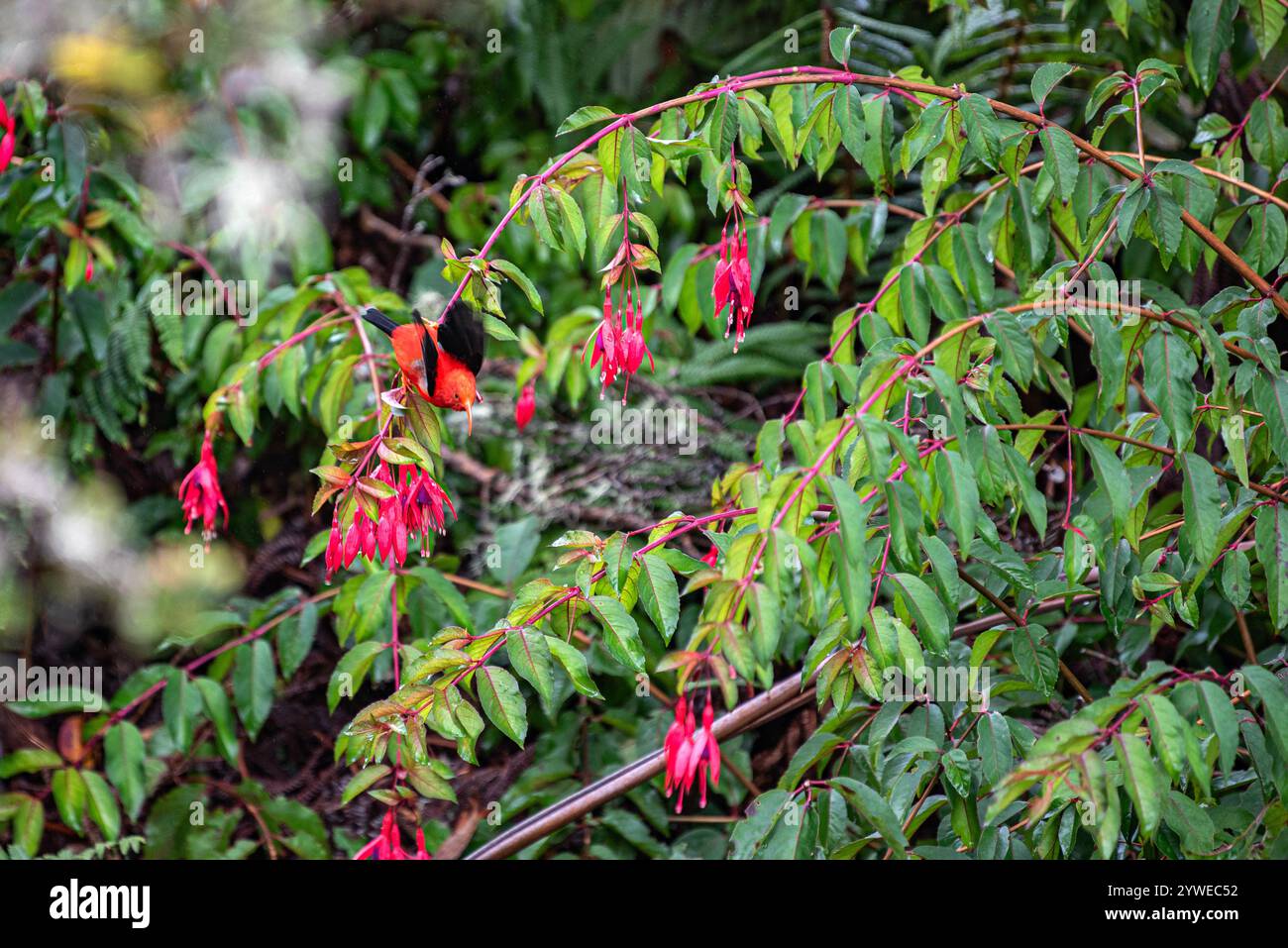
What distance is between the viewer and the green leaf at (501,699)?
138 cm

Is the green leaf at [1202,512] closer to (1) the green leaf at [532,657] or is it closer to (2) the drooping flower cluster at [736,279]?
(2) the drooping flower cluster at [736,279]

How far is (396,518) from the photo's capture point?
4.29ft

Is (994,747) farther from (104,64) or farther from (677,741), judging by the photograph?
(104,64)

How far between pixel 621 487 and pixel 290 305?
92 centimetres

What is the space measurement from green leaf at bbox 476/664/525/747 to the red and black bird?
347 mm

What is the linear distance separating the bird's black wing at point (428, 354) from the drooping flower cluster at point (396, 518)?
0.57 feet

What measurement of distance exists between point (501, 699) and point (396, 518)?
0.26 m

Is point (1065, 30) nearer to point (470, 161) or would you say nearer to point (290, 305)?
point (470, 161)

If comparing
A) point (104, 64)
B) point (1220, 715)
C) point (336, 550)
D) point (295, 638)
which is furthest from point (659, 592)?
point (104, 64)

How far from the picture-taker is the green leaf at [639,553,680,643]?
1345 mm

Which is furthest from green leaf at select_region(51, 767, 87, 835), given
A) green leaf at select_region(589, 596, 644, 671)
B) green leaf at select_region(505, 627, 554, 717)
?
green leaf at select_region(589, 596, 644, 671)

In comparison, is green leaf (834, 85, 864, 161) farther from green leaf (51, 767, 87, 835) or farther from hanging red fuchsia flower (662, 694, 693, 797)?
green leaf (51, 767, 87, 835)

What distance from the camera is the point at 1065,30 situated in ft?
10.3

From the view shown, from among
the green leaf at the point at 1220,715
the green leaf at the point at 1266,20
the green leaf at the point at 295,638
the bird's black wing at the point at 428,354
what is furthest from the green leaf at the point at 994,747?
the green leaf at the point at 295,638
